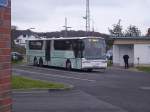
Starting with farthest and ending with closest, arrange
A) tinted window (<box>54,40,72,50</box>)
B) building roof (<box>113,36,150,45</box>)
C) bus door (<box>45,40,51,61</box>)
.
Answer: building roof (<box>113,36,150,45</box>) → bus door (<box>45,40,51,61</box>) → tinted window (<box>54,40,72,50</box>)

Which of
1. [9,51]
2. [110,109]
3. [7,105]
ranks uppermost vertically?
[9,51]

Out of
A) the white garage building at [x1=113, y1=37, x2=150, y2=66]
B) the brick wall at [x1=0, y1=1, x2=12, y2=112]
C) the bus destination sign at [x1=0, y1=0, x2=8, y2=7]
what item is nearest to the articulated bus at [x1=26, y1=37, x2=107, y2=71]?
the white garage building at [x1=113, y1=37, x2=150, y2=66]

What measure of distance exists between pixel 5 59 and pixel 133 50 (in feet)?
176

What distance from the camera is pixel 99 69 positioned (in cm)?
4366

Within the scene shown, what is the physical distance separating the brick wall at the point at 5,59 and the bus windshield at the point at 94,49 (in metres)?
36.7

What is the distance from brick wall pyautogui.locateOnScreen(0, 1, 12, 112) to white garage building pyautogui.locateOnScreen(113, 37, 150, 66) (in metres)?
51.3

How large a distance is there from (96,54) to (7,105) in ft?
122

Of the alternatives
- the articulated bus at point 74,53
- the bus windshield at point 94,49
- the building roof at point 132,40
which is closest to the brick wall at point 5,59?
the articulated bus at point 74,53

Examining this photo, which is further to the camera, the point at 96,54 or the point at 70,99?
the point at 96,54

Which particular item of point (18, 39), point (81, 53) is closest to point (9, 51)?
point (81, 53)

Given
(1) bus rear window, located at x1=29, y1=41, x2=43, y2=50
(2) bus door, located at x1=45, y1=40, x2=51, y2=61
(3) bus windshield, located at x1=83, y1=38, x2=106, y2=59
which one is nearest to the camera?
(3) bus windshield, located at x1=83, y1=38, x2=106, y2=59

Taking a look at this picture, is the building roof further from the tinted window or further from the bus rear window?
the tinted window

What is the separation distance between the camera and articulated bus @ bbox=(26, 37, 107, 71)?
41.8m

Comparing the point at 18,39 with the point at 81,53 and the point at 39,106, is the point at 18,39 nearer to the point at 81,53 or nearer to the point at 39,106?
the point at 81,53
